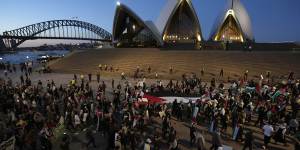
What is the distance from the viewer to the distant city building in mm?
52781

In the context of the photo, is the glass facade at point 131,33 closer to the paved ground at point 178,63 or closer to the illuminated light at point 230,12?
the paved ground at point 178,63

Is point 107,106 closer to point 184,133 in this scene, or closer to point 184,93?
point 184,133

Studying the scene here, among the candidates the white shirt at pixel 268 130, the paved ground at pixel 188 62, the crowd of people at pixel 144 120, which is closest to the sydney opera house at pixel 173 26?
the paved ground at pixel 188 62

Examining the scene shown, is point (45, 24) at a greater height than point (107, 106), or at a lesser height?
greater

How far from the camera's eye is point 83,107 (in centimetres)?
1402

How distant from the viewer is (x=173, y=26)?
58312mm

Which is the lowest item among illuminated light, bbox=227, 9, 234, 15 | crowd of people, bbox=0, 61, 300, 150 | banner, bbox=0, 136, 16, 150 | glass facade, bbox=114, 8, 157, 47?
crowd of people, bbox=0, 61, 300, 150

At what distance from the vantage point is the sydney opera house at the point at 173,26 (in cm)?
4937

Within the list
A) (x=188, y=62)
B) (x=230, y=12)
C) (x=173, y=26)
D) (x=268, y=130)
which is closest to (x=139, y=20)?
(x=173, y=26)

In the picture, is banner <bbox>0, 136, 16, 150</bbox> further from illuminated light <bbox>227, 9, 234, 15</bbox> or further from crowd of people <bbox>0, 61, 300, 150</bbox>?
illuminated light <bbox>227, 9, 234, 15</bbox>

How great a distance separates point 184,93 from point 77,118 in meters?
8.31

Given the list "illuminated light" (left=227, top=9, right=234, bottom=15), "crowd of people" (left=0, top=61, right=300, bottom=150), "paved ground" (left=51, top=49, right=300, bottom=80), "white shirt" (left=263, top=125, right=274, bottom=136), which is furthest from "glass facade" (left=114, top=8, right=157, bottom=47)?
"white shirt" (left=263, top=125, right=274, bottom=136)

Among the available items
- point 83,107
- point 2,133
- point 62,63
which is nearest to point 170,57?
point 62,63

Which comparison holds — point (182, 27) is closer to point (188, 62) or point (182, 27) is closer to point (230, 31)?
point (230, 31)
